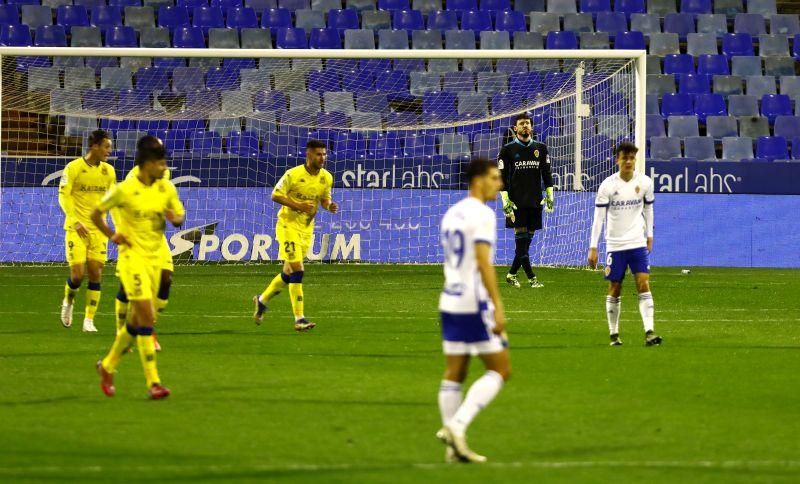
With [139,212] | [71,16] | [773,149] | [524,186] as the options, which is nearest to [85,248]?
[139,212]

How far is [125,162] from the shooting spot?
82.2 ft

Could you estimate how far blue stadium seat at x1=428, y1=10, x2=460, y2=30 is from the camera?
2911 centimetres

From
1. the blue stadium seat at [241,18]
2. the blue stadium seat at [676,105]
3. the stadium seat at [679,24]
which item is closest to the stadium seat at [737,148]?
the blue stadium seat at [676,105]

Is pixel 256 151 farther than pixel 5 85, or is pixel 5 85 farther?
pixel 256 151

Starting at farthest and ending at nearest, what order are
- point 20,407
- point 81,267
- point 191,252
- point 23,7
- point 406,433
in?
point 23,7 → point 191,252 → point 81,267 → point 20,407 → point 406,433

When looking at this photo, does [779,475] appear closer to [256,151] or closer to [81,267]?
[81,267]

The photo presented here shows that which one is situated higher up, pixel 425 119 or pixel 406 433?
pixel 425 119

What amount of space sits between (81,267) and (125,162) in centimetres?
1070

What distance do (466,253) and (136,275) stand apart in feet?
11.1

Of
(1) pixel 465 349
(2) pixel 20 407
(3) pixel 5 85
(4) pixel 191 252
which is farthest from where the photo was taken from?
(4) pixel 191 252

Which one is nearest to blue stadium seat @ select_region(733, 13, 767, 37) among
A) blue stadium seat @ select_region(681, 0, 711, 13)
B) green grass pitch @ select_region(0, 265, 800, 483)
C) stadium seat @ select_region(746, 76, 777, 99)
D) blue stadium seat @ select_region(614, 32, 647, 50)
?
blue stadium seat @ select_region(681, 0, 711, 13)

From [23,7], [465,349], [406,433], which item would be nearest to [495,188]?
[465,349]

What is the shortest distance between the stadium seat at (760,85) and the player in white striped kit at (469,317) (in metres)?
23.4

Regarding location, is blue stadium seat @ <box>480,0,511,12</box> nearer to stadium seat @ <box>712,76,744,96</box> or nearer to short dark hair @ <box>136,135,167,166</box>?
stadium seat @ <box>712,76,744,96</box>
